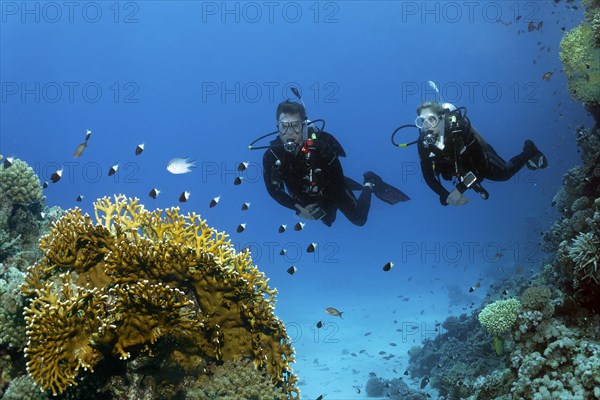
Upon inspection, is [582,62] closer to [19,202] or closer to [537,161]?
[537,161]

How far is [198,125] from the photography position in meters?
141

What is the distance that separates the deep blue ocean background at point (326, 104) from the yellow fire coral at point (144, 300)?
1256 inches

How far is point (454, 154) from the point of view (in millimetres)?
8227

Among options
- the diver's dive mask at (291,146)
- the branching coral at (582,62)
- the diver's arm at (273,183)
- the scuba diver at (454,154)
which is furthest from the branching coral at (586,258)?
the branching coral at (582,62)

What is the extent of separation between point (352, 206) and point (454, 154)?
10.3 feet

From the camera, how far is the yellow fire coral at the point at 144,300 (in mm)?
3998

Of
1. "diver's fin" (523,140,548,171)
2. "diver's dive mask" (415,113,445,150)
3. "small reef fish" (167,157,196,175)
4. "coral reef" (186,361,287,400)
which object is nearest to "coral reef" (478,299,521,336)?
"diver's fin" (523,140,548,171)

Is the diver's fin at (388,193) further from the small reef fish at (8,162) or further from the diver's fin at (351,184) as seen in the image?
the small reef fish at (8,162)

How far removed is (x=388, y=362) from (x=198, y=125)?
13193 cm

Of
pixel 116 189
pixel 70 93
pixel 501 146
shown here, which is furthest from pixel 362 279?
pixel 70 93

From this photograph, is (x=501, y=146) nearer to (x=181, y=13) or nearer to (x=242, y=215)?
(x=242, y=215)

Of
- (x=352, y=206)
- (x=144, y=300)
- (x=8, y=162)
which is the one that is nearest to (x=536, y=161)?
(x=352, y=206)

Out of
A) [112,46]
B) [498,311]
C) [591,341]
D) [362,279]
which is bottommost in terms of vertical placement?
[591,341]

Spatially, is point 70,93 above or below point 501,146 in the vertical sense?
above
